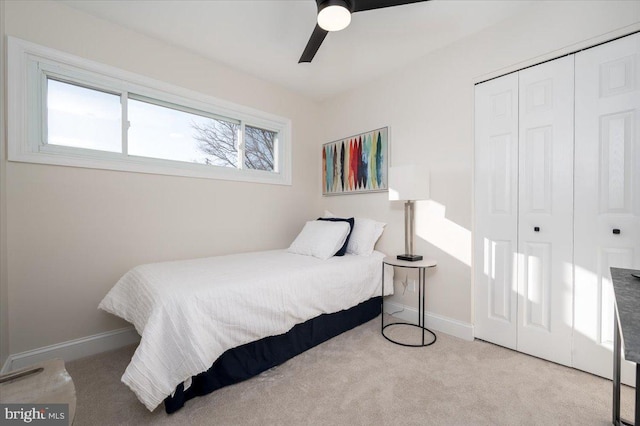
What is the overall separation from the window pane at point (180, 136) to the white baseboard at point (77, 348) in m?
1.52

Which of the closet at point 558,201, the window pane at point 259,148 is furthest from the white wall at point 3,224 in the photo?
the closet at point 558,201

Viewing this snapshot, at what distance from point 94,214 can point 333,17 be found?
2239 mm

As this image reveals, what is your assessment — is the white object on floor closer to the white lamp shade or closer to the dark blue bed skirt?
the dark blue bed skirt

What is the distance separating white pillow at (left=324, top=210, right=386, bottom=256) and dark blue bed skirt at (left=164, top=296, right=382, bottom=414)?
0.57 m

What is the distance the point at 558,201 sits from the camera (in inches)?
76.7

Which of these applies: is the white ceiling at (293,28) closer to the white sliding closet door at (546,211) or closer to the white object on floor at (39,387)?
the white sliding closet door at (546,211)

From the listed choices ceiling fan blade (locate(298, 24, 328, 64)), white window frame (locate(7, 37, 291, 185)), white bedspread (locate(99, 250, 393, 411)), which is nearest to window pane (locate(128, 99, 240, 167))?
white window frame (locate(7, 37, 291, 185))

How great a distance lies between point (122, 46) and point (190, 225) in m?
1.58

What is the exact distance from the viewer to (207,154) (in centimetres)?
288

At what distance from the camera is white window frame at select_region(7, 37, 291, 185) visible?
1.89m

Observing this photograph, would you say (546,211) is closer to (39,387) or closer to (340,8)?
(340,8)

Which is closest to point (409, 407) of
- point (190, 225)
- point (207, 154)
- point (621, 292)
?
point (621, 292)

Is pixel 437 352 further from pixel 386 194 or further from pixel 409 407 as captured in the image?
pixel 386 194

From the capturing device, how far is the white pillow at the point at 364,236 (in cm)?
282
